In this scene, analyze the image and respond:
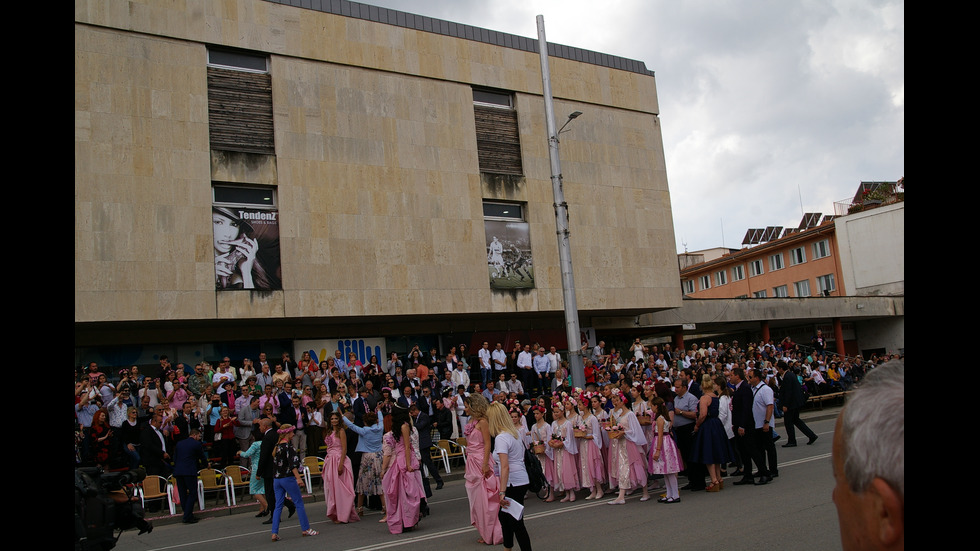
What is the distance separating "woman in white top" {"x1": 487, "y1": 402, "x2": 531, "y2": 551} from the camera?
8461 millimetres

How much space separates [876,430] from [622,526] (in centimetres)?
943

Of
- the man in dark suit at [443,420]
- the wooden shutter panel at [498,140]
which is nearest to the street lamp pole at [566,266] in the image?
the man in dark suit at [443,420]

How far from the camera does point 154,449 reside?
15852 mm

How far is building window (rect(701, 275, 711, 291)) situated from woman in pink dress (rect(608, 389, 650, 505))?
6072 centimetres

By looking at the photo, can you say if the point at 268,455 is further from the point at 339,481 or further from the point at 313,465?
the point at 313,465

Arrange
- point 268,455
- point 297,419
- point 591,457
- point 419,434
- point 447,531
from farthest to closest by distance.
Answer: point 297,419
point 419,434
point 591,457
point 268,455
point 447,531

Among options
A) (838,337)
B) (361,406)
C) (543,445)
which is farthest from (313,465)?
(838,337)

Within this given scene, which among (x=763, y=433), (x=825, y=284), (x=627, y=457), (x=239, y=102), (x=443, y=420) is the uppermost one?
(x=239, y=102)

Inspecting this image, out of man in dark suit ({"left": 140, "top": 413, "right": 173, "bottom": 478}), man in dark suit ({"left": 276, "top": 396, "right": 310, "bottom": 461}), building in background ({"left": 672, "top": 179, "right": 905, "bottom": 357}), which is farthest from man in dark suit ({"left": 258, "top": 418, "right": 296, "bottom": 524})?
building in background ({"left": 672, "top": 179, "right": 905, "bottom": 357})

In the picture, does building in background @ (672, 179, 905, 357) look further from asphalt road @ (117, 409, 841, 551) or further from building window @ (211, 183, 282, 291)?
asphalt road @ (117, 409, 841, 551)

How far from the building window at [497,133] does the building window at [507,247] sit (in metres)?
1.69

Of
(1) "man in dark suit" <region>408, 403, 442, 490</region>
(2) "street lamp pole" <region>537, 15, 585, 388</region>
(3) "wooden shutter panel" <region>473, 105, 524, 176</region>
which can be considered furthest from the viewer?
(3) "wooden shutter panel" <region>473, 105, 524, 176</region>
